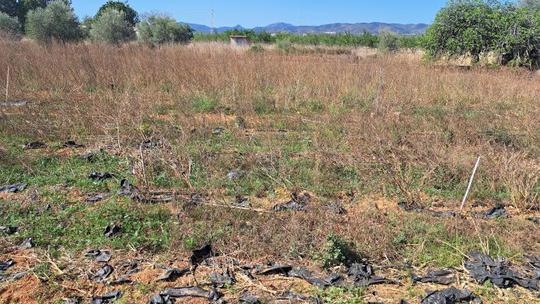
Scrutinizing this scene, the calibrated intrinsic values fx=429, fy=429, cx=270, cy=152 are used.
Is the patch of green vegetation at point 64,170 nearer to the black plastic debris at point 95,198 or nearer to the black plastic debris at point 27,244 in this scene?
the black plastic debris at point 95,198

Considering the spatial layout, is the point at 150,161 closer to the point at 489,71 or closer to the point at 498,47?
the point at 489,71

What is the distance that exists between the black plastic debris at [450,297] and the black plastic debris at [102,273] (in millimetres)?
2194

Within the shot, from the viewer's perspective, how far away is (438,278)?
3135mm

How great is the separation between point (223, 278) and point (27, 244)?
1.63 meters

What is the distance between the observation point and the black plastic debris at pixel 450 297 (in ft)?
9.39

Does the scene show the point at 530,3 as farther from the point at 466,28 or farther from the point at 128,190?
the point at 128,190

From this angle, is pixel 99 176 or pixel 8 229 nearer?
pixel 8 229

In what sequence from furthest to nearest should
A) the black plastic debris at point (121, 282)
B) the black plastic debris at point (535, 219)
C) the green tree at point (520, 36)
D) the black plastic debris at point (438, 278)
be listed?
the green tree at point (520, 36), the black plastic debris at point (535, 219), the black plastic debris at point (438, 278), the black plastic debris at point (121, 282)

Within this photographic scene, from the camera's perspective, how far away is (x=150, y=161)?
4.79 meters

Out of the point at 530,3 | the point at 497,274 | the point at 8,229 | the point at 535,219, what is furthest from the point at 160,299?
the point at 530,3

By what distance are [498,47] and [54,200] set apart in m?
13.9

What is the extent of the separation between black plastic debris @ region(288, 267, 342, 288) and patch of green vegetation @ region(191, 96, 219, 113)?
560 centimetres

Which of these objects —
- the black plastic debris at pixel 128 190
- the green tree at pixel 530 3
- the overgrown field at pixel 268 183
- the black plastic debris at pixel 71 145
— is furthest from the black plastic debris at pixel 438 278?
the green tree at pixel 530 3

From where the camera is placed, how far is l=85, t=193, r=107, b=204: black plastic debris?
4.18m
